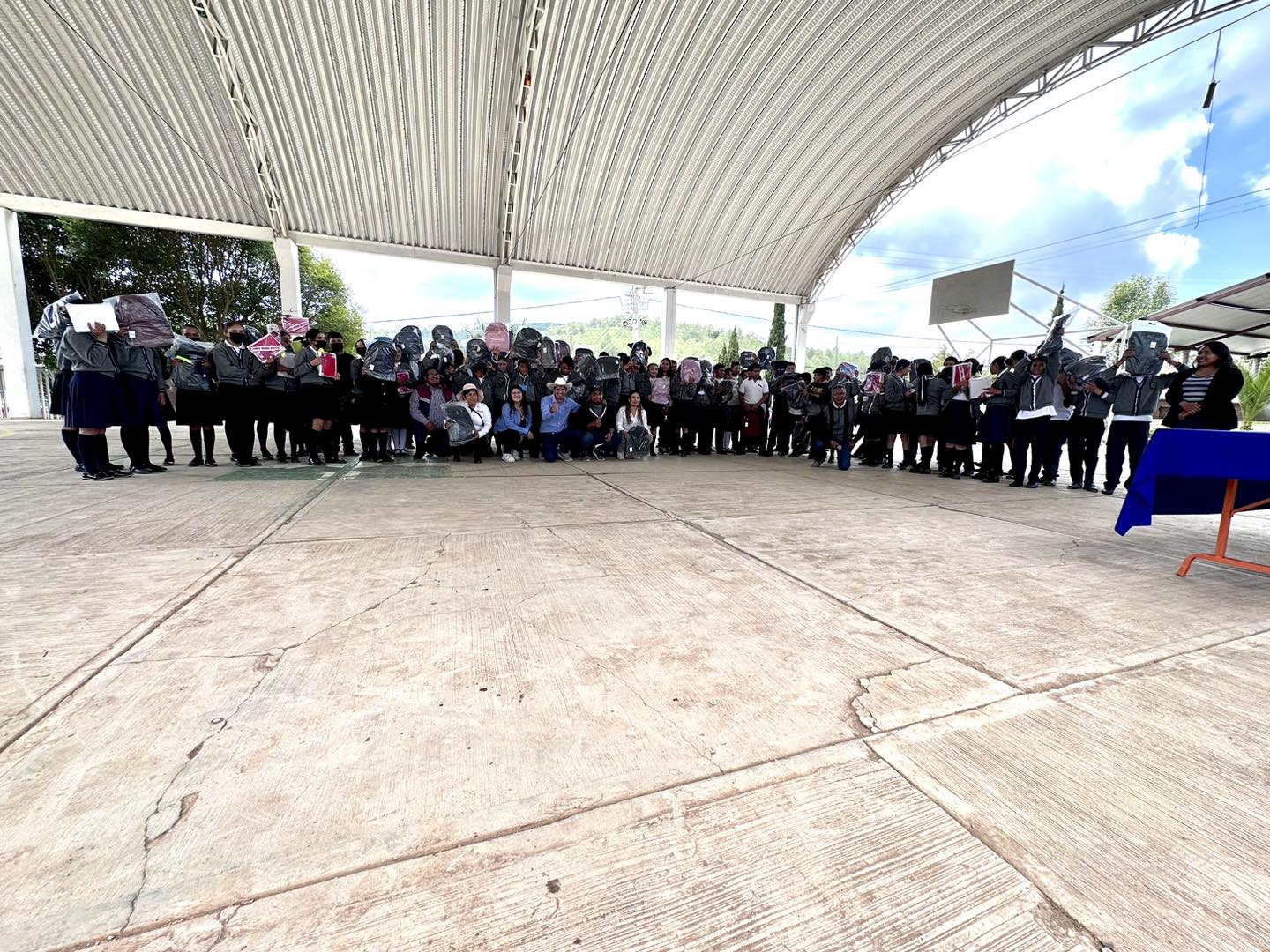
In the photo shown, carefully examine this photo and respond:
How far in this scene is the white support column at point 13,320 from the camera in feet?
42.3

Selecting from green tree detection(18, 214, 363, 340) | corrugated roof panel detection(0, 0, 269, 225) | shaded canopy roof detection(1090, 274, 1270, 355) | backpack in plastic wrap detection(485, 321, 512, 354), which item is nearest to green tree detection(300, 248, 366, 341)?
green tree detection(18, 214, 363, 340)

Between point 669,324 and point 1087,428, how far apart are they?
46.3ft

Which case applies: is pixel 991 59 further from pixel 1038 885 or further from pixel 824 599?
pixel 1038 885

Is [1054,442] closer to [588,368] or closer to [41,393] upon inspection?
[588,368]

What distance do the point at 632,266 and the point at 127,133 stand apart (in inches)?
512

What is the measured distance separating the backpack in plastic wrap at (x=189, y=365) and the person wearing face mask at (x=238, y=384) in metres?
0.19

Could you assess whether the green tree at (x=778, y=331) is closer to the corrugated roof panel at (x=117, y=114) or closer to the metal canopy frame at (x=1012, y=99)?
the metal canopy frame at (x=1012, y=99)

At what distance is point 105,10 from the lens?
32.9 feet

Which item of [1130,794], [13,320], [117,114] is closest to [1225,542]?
[1130,794]

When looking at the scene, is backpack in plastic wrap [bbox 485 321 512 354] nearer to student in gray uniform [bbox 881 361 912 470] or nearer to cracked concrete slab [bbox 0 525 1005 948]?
student in gray uniform [bbox 881 361 912 470]

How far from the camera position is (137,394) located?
5.27 meters

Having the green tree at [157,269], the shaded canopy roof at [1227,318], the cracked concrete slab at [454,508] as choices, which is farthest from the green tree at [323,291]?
the shaded canopy roof at [1227,318]

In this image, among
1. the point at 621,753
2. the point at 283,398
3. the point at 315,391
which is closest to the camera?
the point at 621,753

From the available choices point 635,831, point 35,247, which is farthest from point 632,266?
point 35,247
